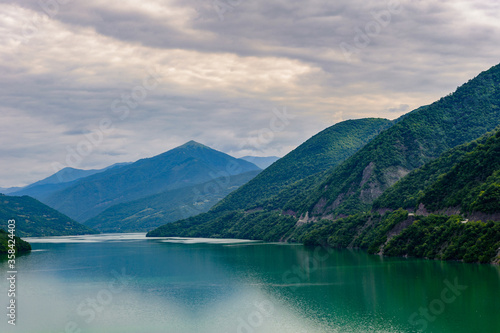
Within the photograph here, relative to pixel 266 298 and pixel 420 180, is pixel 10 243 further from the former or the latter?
pixel 420 180

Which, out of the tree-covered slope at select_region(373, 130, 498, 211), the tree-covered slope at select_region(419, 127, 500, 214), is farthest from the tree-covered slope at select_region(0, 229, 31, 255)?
the tree-covered slope at select_region(419, 127, 500, 214)

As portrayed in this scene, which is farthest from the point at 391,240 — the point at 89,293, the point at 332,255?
the point at 89,293

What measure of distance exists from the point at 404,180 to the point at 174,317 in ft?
430

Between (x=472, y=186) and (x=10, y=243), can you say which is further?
(x=10, y=243)

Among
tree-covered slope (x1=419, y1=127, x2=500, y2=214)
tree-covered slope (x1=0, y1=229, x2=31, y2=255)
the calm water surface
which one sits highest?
tree-covered slope (x1=419, y1=127, x2=500, y2=214)

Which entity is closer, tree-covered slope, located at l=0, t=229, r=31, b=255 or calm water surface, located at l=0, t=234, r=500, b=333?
calm water surface, located at l=0, t=234, r=500, b=333

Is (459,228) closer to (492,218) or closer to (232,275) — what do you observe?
(492,218)

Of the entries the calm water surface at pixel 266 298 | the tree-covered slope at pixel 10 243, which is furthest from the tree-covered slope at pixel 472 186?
the tree-covered slope at pixel 10 243

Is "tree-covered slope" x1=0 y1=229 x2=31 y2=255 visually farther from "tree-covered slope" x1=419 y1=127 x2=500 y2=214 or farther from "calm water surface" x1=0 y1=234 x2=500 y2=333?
"tree-covered slope" x1=419 y1=127 x2=500 y2=214

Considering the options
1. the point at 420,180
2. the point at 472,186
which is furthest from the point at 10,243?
the point at 472,186

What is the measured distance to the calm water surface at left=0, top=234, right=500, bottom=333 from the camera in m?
56.6

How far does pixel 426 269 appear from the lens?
9512 centimetres

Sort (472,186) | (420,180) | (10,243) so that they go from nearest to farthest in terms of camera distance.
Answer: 1. (472,186)
2. (10,243)
3. (420,180)

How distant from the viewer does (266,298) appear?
75438 millimetres
